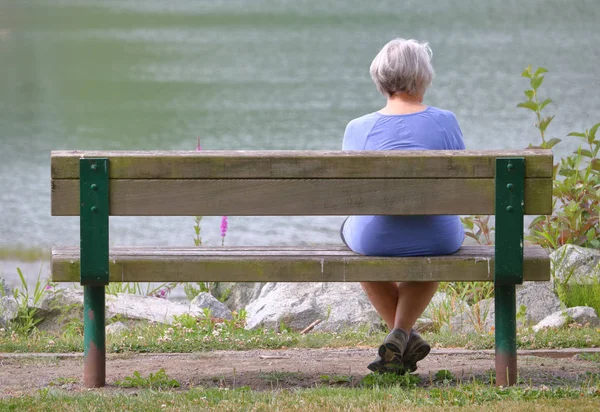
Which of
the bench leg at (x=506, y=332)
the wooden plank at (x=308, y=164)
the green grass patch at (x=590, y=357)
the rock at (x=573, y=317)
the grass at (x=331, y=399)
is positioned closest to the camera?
the grass at (x=331, y=399)

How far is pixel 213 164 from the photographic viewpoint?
3980 millimetres

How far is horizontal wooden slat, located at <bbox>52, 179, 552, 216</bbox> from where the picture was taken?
3.99m

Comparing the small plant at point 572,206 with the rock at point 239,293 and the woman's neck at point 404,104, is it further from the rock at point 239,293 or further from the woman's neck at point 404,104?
the woman's neck at point 404,104

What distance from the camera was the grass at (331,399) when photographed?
3746 mm

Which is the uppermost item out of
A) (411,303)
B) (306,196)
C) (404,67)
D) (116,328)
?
(404,67)

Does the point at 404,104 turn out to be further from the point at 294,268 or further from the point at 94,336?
the point at 94,336

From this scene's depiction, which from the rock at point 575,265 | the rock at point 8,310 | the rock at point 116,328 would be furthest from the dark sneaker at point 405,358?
the rock at point 8,310

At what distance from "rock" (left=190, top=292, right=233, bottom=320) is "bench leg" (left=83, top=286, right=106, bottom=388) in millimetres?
2401

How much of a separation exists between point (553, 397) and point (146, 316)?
3.39 meters

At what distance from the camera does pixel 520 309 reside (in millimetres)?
6176

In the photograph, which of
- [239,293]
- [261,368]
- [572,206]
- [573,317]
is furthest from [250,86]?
[261,368]

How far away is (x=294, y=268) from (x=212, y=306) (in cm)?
290

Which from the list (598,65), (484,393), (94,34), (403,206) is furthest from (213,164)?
(94,34)

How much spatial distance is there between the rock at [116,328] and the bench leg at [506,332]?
8.36ft
